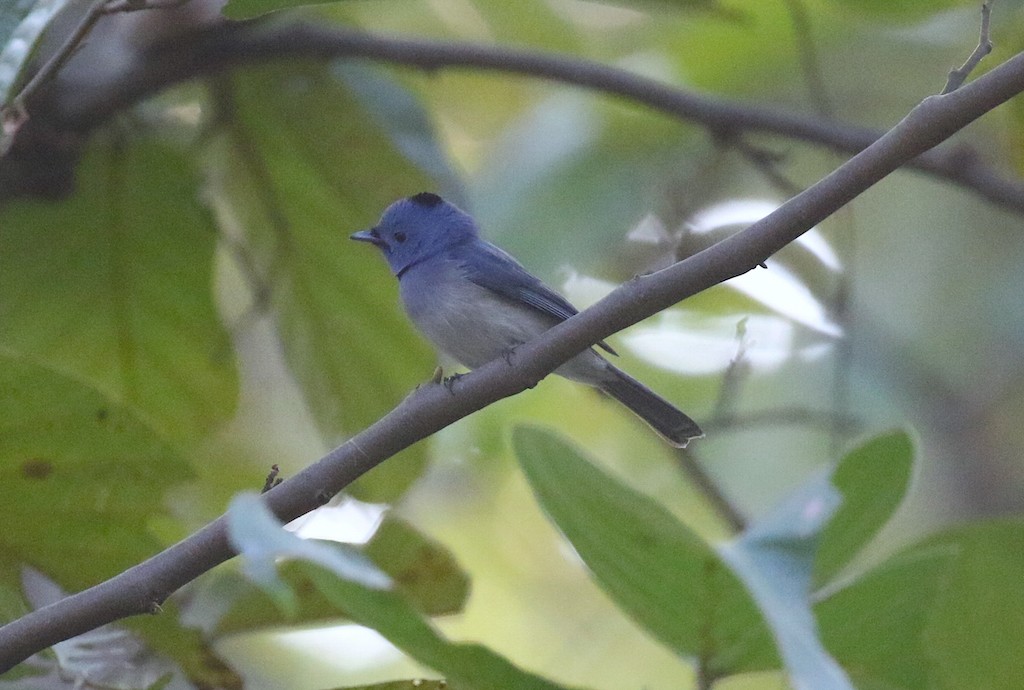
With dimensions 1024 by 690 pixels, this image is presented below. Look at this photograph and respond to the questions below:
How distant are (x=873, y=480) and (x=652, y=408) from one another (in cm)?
144

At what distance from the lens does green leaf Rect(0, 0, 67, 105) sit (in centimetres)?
197

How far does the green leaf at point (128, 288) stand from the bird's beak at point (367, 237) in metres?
0.40

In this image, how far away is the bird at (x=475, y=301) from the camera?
10.1 feet

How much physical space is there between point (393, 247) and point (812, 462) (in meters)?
1.96

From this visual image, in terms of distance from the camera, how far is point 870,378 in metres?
4.57

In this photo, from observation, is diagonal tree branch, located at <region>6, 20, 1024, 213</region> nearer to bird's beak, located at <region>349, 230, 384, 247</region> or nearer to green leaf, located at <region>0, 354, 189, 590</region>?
bird's beak, located at <region>349, 230, 384, 247</region>

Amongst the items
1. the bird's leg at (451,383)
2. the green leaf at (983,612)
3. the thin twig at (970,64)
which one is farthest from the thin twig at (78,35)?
the green leaf at (983,612)

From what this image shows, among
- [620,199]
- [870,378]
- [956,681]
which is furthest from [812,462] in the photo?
[956,681]

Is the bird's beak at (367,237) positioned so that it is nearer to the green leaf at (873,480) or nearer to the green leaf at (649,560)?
the green leaf at (649,560)

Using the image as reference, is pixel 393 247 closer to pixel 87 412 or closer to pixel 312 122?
pixel 312 122

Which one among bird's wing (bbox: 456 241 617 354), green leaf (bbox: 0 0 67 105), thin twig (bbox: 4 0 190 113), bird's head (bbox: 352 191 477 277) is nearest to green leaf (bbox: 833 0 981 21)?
bird's wing (bbox: 456 241 617 354)

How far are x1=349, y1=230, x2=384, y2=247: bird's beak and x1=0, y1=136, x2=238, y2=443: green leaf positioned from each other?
1.30ft

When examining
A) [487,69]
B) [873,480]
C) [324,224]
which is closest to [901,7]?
[487,69]

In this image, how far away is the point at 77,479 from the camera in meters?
2.41
